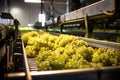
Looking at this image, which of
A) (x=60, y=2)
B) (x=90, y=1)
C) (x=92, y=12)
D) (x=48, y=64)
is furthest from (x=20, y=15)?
(x=48, y=64)

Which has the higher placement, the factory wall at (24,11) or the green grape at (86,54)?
the factory wall at (24,11)

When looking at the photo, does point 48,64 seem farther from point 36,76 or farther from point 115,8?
point 115,8

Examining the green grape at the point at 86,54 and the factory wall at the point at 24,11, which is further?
the factory wall at the point at 24,11

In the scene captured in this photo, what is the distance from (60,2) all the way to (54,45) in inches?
1116

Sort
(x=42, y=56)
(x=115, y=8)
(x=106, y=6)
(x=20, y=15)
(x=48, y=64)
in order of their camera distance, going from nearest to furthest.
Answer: (x=48, y=64), (x=42, y=56), (x=115, y=8), (x=106, y=6), (x=20, y=15)

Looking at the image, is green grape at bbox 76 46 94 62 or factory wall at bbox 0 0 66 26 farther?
factory wall at bbox 0 0 66 26

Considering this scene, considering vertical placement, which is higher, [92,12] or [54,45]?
[92,12]

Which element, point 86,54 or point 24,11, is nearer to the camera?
point 86,54

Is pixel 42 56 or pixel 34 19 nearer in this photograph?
pixel 42 56

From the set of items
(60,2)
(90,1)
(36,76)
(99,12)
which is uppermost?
(60,2)

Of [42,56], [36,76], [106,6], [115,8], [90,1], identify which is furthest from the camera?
[90,1]

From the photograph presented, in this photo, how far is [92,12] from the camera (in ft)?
12.5

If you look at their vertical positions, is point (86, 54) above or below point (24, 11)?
below

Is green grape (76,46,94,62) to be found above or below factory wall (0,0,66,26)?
below
